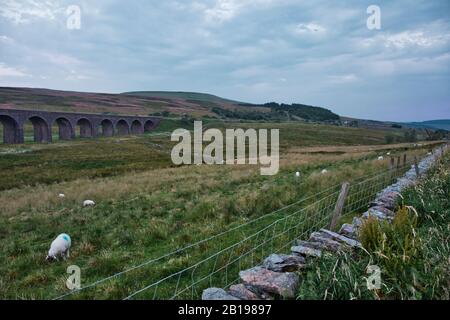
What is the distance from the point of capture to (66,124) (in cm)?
7362

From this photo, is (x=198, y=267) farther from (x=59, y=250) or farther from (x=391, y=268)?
(x=59, y=250)

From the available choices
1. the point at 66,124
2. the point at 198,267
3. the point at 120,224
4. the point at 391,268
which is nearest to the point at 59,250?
the point at 120,224

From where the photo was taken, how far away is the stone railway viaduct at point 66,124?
6106cm

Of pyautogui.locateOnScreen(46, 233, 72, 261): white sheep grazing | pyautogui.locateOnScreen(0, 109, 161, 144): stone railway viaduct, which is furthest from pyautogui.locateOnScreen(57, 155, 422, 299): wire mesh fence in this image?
pyautogui.locateOnScreen(0, 109, 161, 144): stone railway viaduct

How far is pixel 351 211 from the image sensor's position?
8883 millimetres

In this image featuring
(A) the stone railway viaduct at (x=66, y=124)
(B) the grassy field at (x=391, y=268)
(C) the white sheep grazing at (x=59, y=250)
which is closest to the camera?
(B) the grassy field at (x=391, y=268)

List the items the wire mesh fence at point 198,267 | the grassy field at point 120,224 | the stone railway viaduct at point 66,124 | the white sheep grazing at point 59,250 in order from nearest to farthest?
the wire mesh fence at point 198,267
the grassy field at point 120,224
the white sheep grazing at point 59,250
the stone railway viaduct at point 66,124

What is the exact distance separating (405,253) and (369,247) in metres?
0.58

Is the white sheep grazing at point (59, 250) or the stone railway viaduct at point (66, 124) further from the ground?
the stone railway viaduct at point (66, 124)


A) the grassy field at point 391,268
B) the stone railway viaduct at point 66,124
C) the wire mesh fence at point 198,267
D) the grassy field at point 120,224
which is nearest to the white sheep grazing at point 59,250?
the grassy field at point 120,224

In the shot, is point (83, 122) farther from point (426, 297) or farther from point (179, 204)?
point (426, 297)

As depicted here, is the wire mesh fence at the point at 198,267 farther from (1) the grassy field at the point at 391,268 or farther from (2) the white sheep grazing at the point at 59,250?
(2) the white sheep grazing at the point at 59,250

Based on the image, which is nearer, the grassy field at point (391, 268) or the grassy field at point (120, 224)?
the grassy field at point (391, 268)

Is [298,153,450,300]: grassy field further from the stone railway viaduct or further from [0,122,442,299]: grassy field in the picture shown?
the stone railway viaduct
